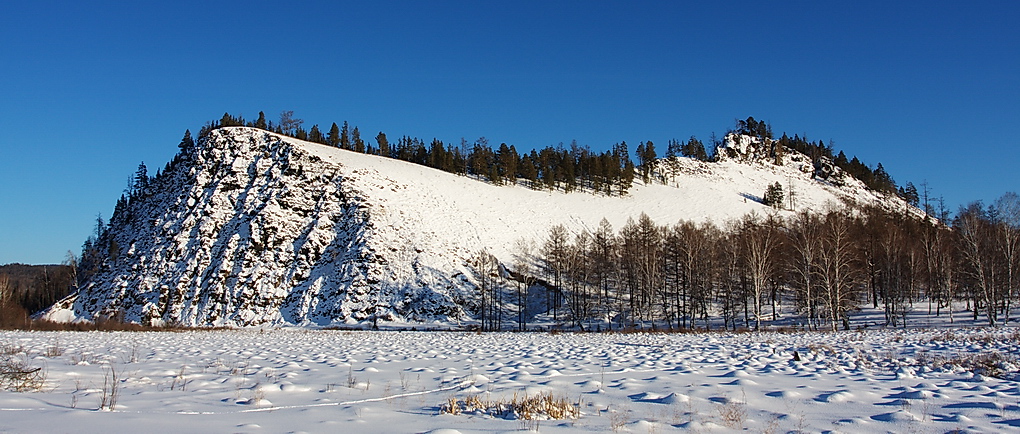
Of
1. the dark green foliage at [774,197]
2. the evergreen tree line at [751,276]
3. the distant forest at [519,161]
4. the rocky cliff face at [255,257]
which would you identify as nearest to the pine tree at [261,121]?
the distant forest at [519,161]

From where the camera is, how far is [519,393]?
8727mm

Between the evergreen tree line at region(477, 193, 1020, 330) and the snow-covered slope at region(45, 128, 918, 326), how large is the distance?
7049 mm

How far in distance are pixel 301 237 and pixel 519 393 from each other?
2428 inches

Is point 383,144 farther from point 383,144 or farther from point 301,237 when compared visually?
point 301,237

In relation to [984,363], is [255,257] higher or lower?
higher

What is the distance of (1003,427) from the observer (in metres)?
6.04

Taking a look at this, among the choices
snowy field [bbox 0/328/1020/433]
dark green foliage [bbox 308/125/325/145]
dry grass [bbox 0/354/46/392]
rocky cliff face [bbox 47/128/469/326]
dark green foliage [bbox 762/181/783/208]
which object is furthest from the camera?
dark green foliage [bbox 308/125/325/145]

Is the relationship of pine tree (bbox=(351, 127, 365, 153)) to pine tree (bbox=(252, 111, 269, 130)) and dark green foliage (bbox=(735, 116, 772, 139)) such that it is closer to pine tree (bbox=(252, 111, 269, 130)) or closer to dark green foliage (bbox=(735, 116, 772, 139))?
pine tree (bbox=(252, 111, 269, 130))

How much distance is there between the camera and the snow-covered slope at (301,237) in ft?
189

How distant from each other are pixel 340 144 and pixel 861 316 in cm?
10296

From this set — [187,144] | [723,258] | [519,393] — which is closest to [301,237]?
[187,144]

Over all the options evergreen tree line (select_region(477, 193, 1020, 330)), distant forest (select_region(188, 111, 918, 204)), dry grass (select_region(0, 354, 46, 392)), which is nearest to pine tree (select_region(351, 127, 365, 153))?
distant forest (select_region(188, 111, 918, 204))

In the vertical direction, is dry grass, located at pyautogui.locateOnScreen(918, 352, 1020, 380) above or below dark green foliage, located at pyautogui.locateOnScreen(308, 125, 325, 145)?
below

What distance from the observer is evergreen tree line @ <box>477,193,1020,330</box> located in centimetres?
4081
